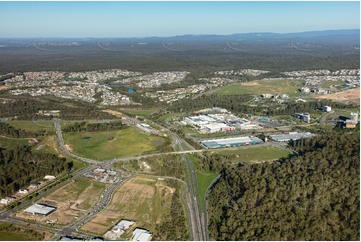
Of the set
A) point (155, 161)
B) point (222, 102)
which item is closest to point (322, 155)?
point (155, 161)

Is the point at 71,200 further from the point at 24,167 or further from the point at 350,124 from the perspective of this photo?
the point at 350,124

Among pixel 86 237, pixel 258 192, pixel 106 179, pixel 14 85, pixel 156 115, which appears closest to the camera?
pixel 86 237

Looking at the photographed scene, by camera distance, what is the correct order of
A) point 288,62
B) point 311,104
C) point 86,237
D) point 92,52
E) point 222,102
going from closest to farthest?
point 86,237 → point 311,104 → point 222,102 → point 288,62 → point 92,52

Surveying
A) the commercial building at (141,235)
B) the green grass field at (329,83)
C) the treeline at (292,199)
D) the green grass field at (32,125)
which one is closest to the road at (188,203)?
the treeline at (292,199)

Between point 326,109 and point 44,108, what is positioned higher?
point 44,108

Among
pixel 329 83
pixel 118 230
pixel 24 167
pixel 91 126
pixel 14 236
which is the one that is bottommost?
pixel 14 236

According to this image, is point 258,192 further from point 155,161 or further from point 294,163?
point 155,161

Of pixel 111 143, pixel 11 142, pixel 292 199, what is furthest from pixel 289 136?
pixel 11 142
